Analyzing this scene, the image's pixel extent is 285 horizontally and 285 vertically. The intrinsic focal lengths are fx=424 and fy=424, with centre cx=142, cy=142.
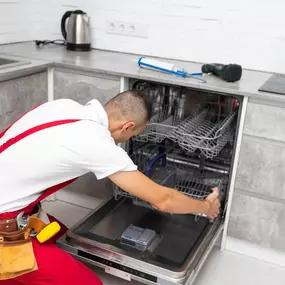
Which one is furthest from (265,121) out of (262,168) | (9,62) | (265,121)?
(9,62)

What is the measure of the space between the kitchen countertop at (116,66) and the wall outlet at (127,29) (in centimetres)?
13

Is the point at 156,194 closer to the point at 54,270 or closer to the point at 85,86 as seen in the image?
the point at 54,270

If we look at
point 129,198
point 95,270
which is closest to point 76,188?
point 129,198

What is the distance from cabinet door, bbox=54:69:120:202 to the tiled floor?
498mm

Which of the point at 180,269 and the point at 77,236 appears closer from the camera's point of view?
the point at 180,269

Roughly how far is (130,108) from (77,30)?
1295 millimetres

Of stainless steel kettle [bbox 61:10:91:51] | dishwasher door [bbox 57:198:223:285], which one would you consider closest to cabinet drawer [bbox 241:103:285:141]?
dishwasher door [bbox 57:198:223:285]

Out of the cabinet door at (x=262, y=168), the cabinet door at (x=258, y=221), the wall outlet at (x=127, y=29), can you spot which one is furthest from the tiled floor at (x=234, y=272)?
the wall outlet at (x=127, y=29)

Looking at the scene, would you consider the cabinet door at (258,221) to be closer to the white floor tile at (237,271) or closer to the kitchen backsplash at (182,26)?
the white floor tile at (237,271)

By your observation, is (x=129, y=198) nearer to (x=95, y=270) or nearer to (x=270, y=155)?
(x=95, y=270)

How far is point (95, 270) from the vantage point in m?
1.91

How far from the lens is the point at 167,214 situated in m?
2.02

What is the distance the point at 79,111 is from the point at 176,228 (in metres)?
0.78

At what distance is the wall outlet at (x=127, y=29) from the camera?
2.57 metres
